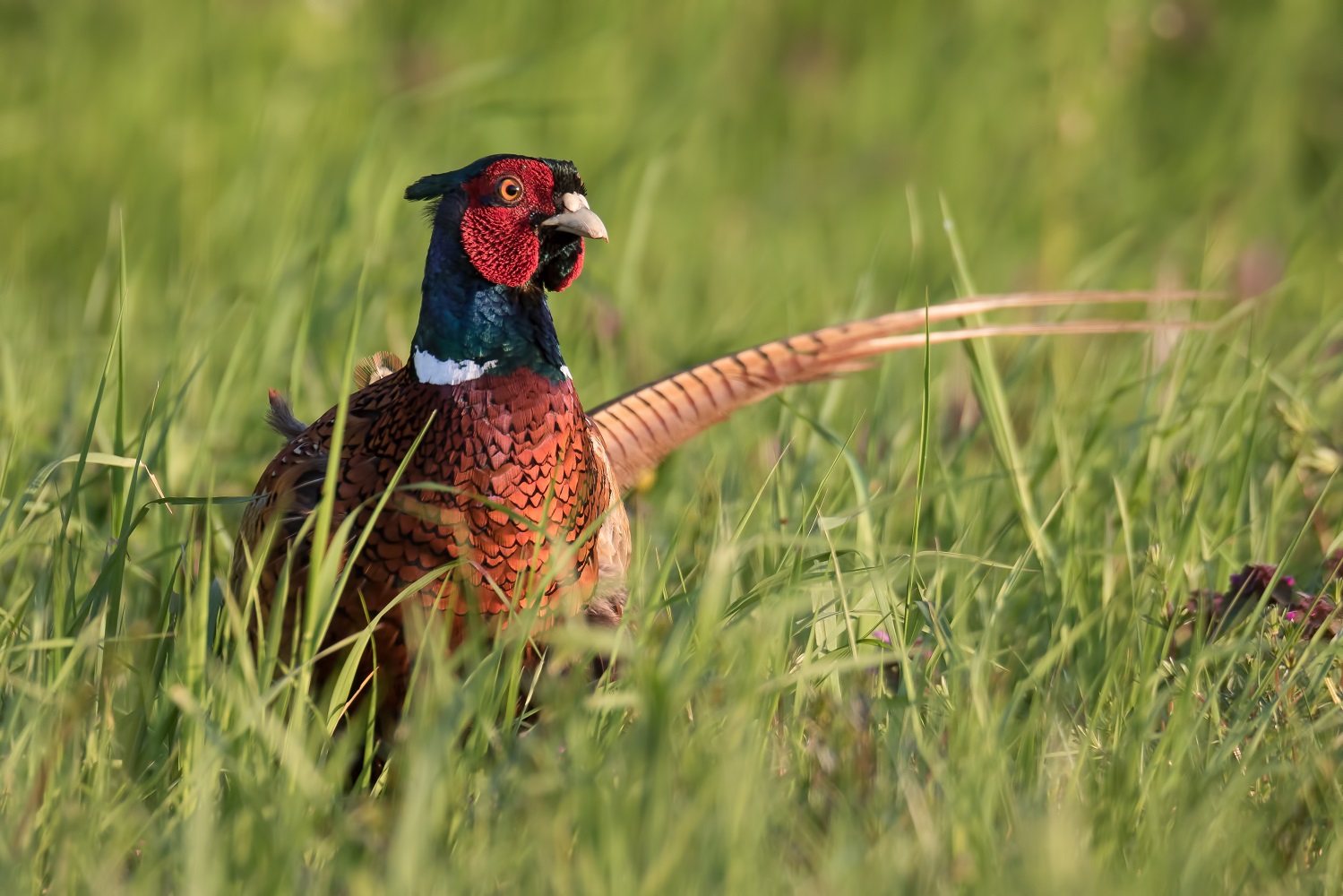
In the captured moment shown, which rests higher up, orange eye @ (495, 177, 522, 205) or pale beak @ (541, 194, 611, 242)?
orange eye @ (495, 177, 522, 205)

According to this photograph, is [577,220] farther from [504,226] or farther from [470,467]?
[470,467]

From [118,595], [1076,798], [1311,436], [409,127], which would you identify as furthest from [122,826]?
[409,127]

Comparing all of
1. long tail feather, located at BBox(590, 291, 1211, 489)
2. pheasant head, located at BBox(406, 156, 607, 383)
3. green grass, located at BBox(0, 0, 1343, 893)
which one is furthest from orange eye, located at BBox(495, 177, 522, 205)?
long tail feather, located at BBox(590, 291, 1211, 489)

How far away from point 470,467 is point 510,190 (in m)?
0.51

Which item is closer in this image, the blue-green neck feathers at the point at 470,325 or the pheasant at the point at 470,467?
the pheasant at the point at 470,467

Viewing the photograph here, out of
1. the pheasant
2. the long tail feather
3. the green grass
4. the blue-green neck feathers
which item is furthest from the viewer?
the long tail feather

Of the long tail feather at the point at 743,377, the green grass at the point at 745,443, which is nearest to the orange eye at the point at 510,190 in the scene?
the green grass at the point at 745,443

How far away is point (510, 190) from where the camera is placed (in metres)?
2.51

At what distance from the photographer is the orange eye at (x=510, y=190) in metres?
2.50

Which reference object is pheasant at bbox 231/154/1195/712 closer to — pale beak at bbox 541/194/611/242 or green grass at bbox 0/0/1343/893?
pale beak at bbox 541/194/611/242

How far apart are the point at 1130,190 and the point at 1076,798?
4293 millimetres

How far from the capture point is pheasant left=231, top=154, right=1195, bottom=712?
2305 millimetres

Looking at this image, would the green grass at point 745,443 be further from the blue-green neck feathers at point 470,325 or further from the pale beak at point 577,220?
the pale beak at point 577,220

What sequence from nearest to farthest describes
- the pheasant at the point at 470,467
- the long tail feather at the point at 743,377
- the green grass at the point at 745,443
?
the green grass at the point at 745,443 < the pheasant at the point at 470,467 < the long tail feather at the point at 743,377
